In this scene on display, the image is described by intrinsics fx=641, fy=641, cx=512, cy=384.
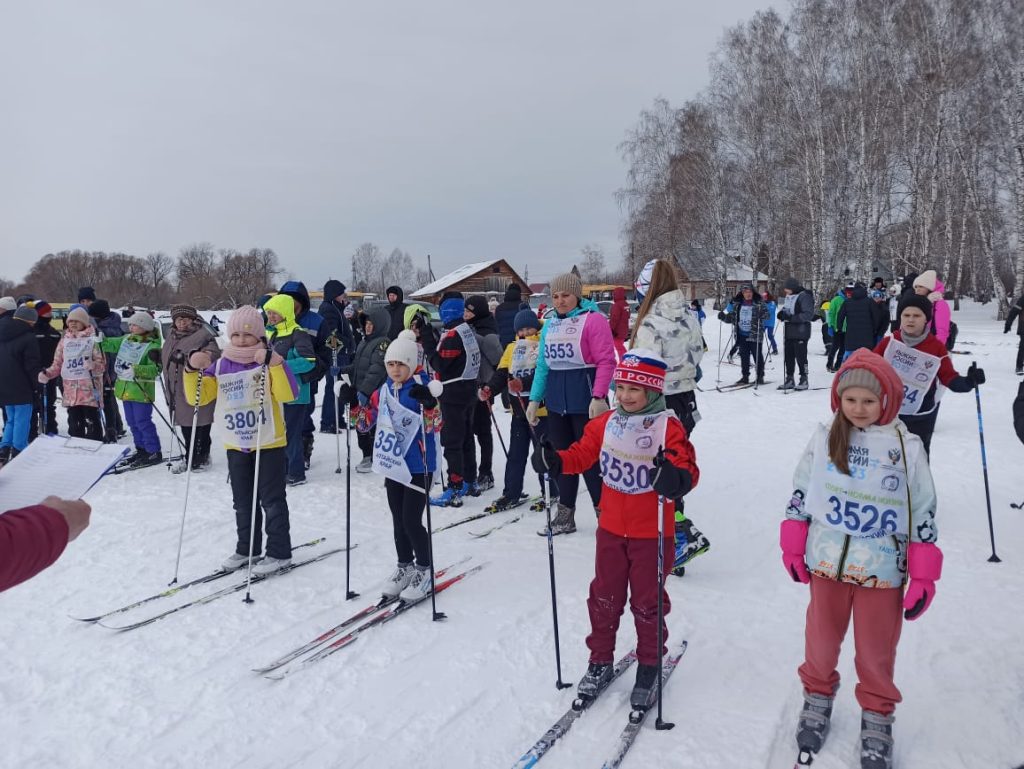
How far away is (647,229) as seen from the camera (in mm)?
30547

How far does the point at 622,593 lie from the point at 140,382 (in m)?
6.99

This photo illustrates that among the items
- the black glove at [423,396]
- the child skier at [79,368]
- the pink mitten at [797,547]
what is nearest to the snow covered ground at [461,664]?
the pink mitten at [797,547]

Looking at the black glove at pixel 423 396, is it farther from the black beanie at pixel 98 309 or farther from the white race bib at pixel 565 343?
the black beanie at pixel 98 309

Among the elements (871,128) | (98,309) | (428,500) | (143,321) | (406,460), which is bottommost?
(428,500)

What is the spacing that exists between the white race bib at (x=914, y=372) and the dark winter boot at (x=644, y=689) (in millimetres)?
3250

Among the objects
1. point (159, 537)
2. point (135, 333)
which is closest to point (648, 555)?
point (159, 537)

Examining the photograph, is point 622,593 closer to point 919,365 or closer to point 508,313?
point 919,365

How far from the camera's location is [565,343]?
510 cm

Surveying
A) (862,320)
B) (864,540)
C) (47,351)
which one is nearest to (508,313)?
(862,320)

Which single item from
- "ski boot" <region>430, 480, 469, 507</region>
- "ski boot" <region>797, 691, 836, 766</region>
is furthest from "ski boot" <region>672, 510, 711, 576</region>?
"ski boot" <region>430, 480, 469, 507</region>

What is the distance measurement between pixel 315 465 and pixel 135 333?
108 inches

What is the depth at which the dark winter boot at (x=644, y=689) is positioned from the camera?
3.00m

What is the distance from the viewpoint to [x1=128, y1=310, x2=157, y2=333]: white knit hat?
25.4 feet

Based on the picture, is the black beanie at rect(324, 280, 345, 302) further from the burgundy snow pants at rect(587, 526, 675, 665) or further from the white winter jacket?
the burgundy snow pants at rect(587, 526, 675, 665)
